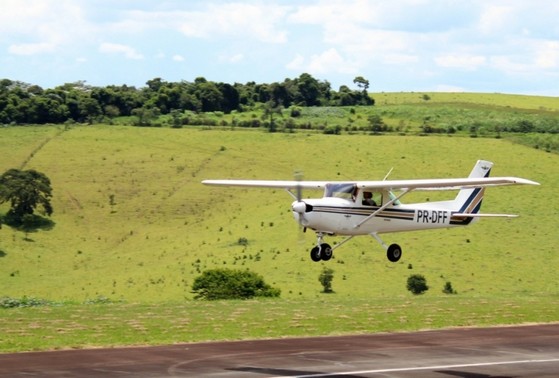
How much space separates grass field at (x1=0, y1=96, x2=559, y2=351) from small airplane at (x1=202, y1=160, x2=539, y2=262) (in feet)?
10.7

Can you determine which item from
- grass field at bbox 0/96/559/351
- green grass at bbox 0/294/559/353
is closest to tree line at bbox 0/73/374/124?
grass field at bbox 0/96/559/351

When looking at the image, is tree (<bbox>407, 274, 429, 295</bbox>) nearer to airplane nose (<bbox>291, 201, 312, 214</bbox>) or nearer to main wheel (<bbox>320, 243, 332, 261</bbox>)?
main wheel (<bbox>320, 243, 332, 261</bbox>)

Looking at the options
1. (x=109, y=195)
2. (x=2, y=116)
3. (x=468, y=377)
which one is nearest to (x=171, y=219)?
(x=109, y=195)

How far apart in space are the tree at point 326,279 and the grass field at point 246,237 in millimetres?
1004

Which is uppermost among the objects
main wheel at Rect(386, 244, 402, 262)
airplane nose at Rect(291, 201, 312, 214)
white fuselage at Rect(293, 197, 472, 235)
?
airplane nose at Rect(291, 201, 312, 214)

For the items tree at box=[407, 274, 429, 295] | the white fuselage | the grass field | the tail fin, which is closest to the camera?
the white fuselage

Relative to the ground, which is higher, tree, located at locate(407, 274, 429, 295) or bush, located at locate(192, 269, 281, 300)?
bush, located at locate(192, 269, 281, 300)

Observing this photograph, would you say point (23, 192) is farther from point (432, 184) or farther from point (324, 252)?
point (432, 184)

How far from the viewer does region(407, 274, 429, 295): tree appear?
240 ft

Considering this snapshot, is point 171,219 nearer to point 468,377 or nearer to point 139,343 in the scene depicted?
point 139,343

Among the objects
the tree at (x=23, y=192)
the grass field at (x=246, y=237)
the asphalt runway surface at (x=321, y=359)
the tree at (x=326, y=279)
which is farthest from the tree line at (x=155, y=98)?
the asphalt runway surface at (x=321, y=359)

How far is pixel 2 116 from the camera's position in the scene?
13675 cm

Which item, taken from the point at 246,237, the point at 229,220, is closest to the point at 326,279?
the point at 246,237

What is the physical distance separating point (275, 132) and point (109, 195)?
88.9 ft
